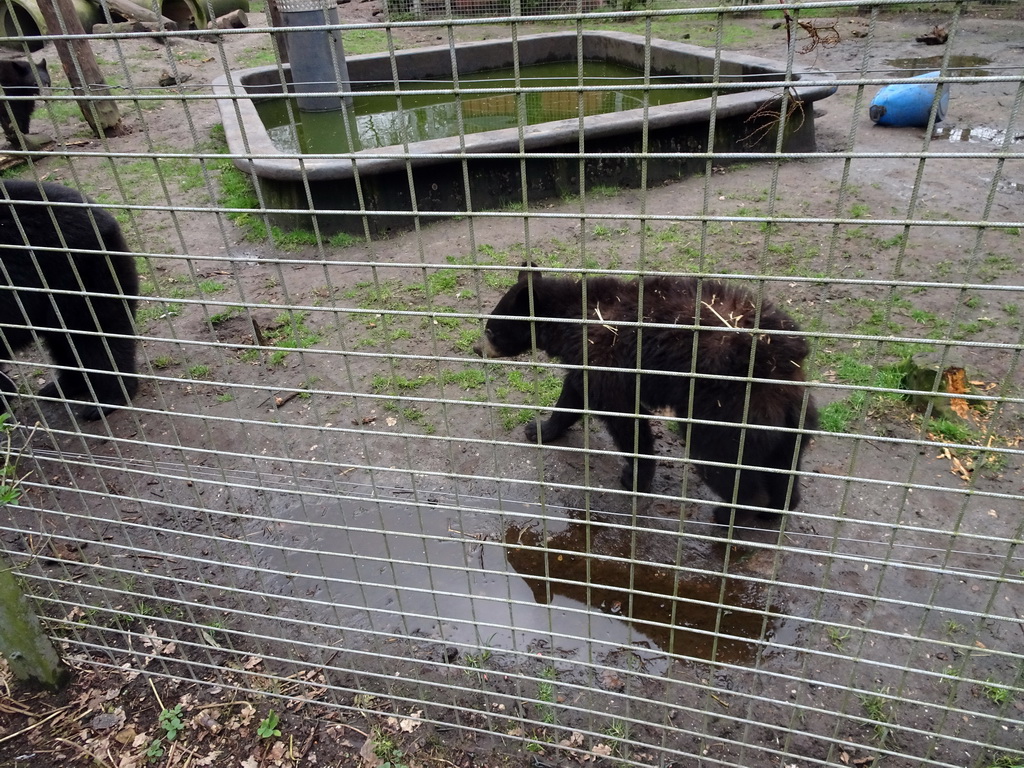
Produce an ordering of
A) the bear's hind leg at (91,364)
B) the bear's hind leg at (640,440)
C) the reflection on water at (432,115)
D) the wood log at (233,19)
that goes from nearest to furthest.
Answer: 1. the bear's hind leg at (640,440)
2. the bear's hind leg at (91,364)
3. the reflection on water at (432,115)
4. the wood log at (233,19)

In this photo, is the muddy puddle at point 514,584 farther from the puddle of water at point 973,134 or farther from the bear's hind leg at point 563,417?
the puddle of water at point 973,134

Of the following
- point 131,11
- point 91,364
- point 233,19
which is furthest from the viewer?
point 233,19

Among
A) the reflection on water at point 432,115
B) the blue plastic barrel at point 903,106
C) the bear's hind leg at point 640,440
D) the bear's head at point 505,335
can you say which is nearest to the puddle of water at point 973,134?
the blue plastic barrel at point 903,106

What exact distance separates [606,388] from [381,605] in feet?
4.54

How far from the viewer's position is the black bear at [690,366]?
110 inches

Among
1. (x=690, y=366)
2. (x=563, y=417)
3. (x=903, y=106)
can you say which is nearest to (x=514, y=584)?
(x=563, y=417)

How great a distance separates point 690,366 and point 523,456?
4.40 feet

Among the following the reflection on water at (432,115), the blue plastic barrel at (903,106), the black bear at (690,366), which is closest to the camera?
the black bear at (690,366)

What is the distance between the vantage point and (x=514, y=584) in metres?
3.21

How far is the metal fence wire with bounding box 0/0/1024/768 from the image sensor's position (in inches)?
72.7

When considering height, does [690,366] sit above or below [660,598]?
above

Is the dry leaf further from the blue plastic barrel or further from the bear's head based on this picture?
the blue plastic barrel

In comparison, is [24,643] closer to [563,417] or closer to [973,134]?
[563,417]

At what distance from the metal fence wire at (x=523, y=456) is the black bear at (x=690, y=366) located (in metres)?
0.02
